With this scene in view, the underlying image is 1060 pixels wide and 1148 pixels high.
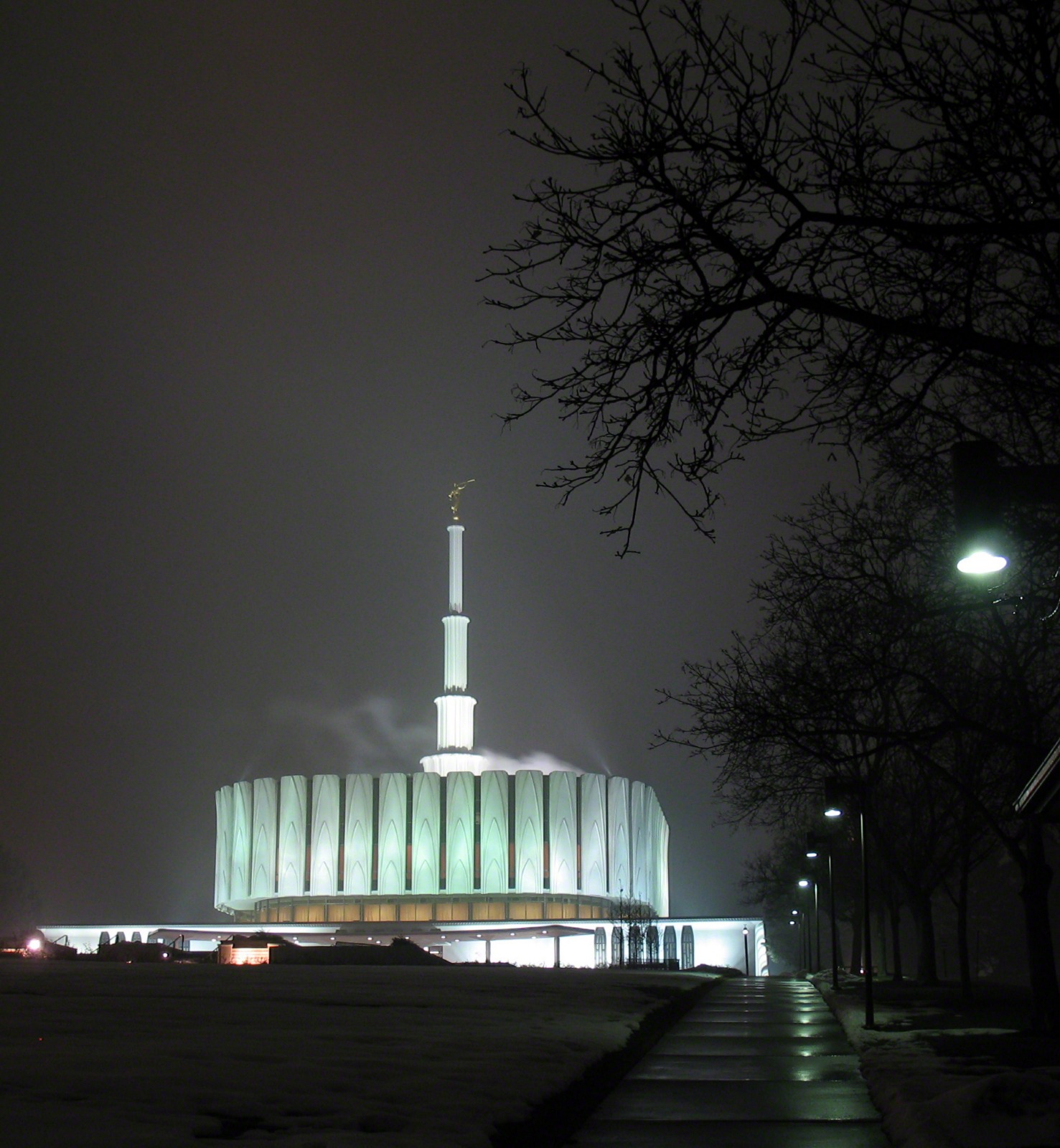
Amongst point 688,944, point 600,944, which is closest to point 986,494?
point 600,944

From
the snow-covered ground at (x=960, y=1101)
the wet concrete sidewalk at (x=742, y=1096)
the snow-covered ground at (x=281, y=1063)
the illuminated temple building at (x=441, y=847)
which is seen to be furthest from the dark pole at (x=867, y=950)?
the illuminated temple building at (x=441, y=847)

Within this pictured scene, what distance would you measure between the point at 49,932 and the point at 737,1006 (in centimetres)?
9562

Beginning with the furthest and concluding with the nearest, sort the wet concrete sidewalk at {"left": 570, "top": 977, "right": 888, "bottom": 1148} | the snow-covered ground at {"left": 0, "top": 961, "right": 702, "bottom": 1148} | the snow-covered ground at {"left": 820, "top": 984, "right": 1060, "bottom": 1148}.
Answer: the wet concrete sidewalk at {"left": 570, "top": 977, "right": 888, "bottom": 1148}, the snow-covered ground at {"left": 820, "top": 984, "right": 1060, "bottom": 1148}, the snow-covered ground at {"left": 0, "top": 961, "right": 702, "bottom": 1148}

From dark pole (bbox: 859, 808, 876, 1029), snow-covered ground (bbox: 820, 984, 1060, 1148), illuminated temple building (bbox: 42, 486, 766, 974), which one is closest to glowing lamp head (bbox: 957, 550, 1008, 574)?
snow-covered ground (bbox: 820, 984, 1060, 1148)

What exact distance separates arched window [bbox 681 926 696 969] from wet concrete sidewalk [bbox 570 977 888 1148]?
276 ft

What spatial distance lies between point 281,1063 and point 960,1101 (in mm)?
3927

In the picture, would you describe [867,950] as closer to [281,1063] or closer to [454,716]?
[281,1063]

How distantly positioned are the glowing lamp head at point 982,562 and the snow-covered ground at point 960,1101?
2729 millimetres

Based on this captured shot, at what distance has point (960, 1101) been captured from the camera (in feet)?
24.3

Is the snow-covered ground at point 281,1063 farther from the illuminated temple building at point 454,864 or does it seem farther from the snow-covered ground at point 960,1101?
the illuminated temple building at point 454,864

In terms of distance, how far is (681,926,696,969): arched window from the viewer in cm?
9869

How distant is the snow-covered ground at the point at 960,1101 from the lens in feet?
22.1

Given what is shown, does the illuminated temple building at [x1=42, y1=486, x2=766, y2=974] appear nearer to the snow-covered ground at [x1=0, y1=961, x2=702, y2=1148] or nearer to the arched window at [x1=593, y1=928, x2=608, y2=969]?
the arched window at [x1=593, y1=928, x2=608, y2=969]

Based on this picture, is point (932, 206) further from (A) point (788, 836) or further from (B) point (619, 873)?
(B) point (619, 873)
